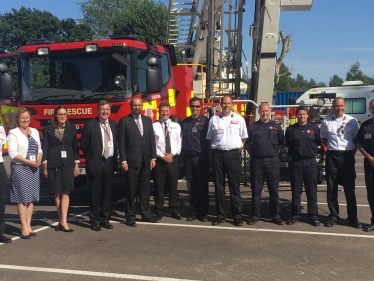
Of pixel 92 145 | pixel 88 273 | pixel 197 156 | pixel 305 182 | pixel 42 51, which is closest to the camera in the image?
pixel 88 273

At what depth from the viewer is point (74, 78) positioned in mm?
8641

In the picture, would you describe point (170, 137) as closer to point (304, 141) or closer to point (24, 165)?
point (304, 141)

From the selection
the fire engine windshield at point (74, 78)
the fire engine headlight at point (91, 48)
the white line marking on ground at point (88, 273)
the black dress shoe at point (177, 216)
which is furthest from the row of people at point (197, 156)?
the fire engine headlight at point (91, 48)

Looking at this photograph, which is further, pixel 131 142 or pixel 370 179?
pixel 131 142

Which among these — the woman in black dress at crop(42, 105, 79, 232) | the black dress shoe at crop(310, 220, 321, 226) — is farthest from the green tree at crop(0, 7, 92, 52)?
the black dress shoe at crop(310, 220, 321, 226)

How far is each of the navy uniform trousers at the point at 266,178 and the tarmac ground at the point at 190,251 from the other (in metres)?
0.24

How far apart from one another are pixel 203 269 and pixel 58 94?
4.57m

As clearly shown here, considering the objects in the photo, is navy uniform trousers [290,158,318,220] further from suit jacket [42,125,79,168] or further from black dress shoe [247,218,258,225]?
suit jacket [42,125,79,168]

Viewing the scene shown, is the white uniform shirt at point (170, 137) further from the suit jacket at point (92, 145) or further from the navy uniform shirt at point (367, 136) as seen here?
the navy uniform shirt at point (367, 136)

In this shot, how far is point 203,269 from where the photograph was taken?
551 cm

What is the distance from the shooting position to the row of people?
7.29 m

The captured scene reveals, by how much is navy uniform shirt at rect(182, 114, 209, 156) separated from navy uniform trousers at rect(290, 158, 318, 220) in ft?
4.72

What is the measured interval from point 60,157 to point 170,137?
1.78 meters

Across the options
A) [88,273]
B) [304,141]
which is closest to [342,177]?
[304,141]
